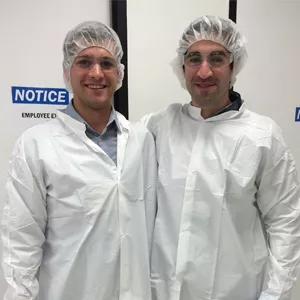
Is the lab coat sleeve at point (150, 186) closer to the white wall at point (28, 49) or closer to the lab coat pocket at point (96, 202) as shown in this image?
the lab coat pocket at point (96, 202)

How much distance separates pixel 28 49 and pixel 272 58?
133 cm

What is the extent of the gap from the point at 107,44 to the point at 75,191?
0.53 m

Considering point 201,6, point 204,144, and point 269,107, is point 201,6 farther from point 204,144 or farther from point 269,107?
point 204,144

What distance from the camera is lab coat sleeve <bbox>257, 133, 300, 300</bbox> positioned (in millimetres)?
1236

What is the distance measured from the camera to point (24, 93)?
1.60m

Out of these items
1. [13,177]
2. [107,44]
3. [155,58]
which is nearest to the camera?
[13,177]

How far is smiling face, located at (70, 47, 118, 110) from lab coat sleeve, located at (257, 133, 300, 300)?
0.60m

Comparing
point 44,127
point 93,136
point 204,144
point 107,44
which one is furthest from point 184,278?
point 107,44

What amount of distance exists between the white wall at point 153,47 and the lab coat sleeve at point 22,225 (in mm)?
757

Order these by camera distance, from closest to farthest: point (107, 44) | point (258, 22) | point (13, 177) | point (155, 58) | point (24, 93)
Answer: point (13, 177) < point (107, 44) < point (24, 93) < point (155, 58) < point (258, 22)

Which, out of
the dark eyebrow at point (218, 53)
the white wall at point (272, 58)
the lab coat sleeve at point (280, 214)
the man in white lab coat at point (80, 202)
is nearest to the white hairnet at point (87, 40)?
the man in white lab coat at point (80, 202)

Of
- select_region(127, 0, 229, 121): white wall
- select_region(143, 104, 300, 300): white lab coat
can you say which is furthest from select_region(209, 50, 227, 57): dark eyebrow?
select_region(127, 0, 229, 121): white wall

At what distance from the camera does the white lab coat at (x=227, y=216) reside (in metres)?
1.24

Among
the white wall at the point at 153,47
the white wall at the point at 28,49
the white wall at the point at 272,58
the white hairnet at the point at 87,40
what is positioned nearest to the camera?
the white hairnet at the point at 87,40
